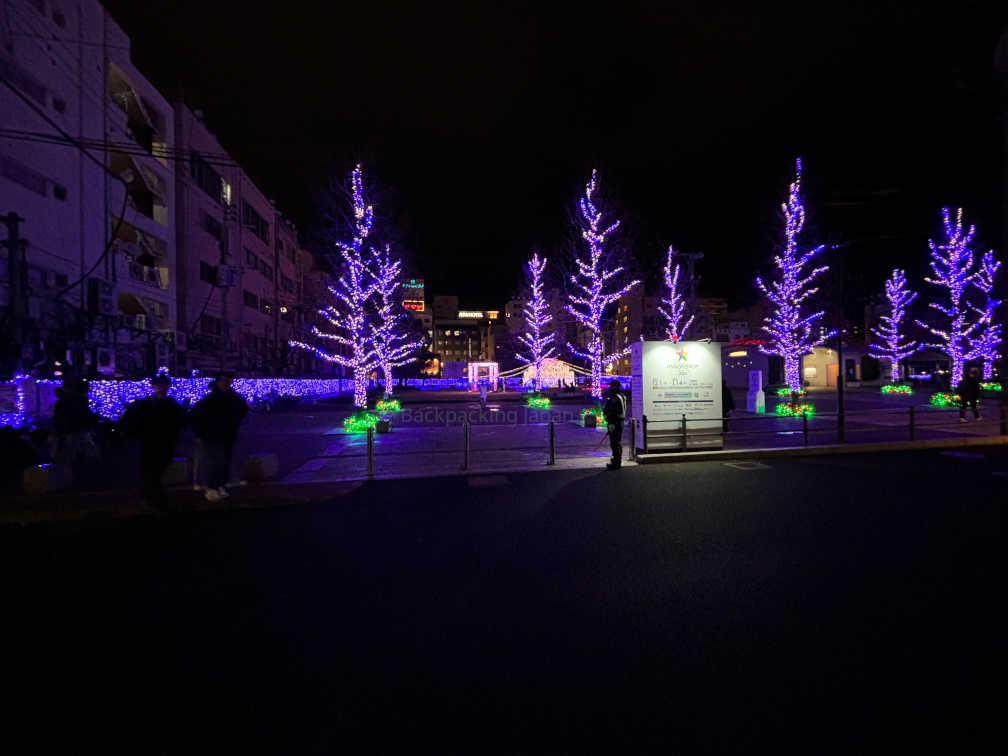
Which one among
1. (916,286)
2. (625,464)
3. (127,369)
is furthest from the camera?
(916,286)

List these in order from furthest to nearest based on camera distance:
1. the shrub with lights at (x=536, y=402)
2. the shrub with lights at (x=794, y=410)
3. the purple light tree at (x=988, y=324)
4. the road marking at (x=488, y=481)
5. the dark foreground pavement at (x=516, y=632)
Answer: the purple light tree at (x=988, y=324) < the shrub with lights at (x=536, y=402) < the shrub with lights at (x=794, y=410) < the road marking at (x=488, y=481) < the dark foreground pavement at (x=516, y=632)

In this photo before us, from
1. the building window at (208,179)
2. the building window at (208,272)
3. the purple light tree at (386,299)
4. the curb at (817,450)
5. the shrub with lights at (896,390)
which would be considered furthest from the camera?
the building window at (208,272)

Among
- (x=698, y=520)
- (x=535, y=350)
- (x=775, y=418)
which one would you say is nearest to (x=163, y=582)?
(x=698, y=520)

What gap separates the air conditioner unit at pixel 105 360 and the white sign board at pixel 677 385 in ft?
66.3

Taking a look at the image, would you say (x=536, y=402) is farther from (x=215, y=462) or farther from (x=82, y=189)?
(x=82, y=189)

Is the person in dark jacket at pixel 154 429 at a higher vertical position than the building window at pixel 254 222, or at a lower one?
lower

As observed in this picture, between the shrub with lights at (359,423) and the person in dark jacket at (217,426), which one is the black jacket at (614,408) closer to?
the person in dark jacket at (217,426)

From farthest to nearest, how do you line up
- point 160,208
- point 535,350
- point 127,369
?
point 535,350 → point 160,208 → point 127,369

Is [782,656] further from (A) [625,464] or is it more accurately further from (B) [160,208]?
(B) [160,208]

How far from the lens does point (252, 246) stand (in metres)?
44.5

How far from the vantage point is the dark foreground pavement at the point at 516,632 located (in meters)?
2.82

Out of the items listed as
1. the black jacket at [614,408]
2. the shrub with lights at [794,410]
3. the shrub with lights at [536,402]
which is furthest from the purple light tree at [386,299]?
the black jacket at [614,408]

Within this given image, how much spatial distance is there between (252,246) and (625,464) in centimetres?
4163

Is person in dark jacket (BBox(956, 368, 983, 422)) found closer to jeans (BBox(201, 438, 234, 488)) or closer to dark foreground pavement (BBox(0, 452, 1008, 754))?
dark foreground pavement (BBox(0, 452, 1008, 754))
